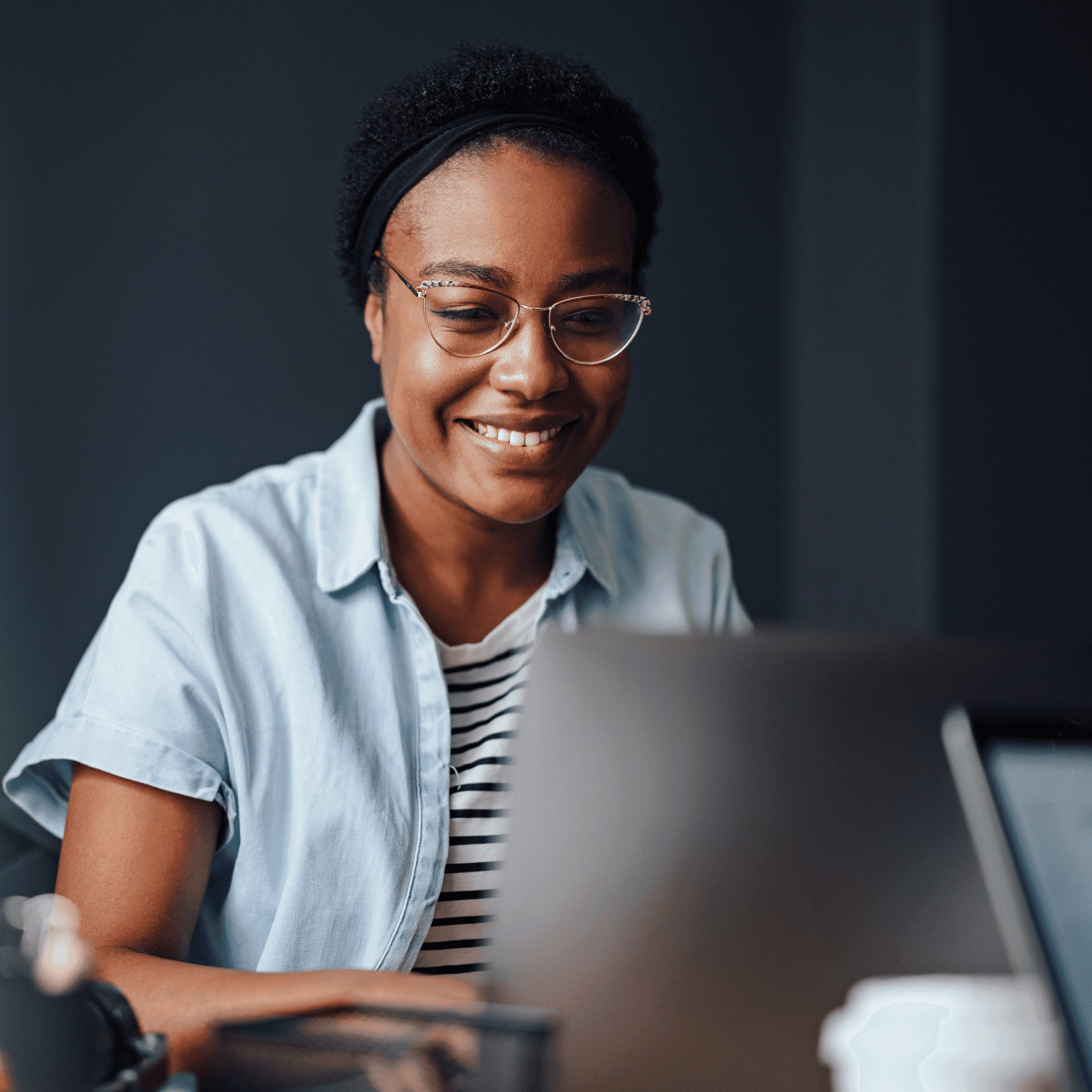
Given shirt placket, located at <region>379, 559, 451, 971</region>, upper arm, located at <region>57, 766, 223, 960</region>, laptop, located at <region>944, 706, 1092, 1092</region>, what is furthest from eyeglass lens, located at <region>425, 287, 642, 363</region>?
laptop, located at <region>944, 706, 1092, 1092</region>

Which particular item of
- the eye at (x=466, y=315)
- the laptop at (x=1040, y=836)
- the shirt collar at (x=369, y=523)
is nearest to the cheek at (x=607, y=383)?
the eye at (x=466, y=315)

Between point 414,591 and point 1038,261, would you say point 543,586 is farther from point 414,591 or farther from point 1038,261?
point 1038,261

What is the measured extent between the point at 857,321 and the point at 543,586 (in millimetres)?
1297

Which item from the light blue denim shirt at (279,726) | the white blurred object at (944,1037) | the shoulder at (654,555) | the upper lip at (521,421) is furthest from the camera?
the shoulder at (654,555)

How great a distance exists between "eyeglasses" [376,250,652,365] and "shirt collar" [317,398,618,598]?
0.22 meters

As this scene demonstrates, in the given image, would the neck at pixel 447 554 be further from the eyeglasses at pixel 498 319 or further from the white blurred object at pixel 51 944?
the white blurred object at pixel 51 944

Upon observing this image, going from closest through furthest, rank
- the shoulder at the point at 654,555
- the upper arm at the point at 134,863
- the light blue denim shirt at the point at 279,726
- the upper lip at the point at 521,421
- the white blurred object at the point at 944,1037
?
the white blurred object at the point at 944,1037 → the upper arm at the point at 134,863 → the light blue denim shirt at the point at 279,726 → the upper lip at the point at 521,421 → the shoulder at the point at 654,555

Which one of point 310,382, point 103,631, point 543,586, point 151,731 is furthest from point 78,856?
point 310,382

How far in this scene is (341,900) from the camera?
0.98 metres

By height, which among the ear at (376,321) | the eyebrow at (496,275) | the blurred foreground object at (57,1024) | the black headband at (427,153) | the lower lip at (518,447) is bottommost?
the blurred foreground object at (57,1024)

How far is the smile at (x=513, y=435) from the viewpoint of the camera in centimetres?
107

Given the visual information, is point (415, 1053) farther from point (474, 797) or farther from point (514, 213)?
point (514, 213)

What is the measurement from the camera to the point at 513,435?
3.52ft

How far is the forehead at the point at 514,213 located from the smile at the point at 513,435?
17 centimetres
